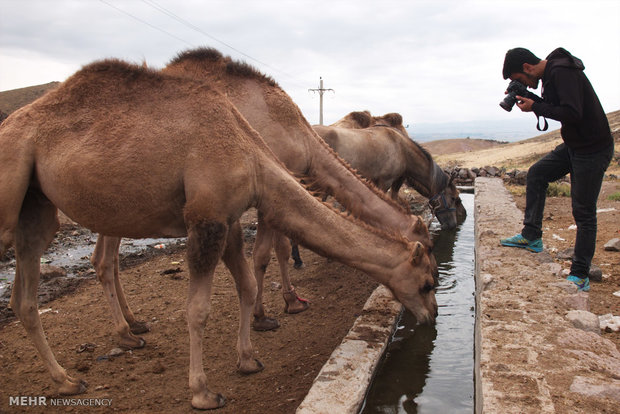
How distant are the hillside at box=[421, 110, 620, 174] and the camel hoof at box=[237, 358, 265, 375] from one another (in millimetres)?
9724

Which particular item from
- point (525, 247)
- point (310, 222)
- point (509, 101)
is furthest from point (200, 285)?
point (525, 247)

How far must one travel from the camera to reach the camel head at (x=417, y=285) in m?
4.00

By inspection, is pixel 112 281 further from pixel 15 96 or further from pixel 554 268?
pixel 15 96

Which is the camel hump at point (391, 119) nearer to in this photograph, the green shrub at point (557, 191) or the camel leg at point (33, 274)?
the camel leg at point (33, 274)

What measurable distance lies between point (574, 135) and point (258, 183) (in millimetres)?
3504

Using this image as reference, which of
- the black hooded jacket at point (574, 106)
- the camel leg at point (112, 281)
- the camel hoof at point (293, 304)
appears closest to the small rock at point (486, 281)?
the black hooded jacket at point (574, 106)

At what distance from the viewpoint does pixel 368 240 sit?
390cm

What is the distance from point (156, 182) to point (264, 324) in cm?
220

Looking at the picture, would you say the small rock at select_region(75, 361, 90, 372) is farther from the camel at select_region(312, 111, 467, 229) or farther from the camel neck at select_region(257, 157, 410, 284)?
the camel at select_region(312, 111, 467, 229)

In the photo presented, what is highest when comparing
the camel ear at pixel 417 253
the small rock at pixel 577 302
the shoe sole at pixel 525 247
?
the camel ear at pixel 417 253

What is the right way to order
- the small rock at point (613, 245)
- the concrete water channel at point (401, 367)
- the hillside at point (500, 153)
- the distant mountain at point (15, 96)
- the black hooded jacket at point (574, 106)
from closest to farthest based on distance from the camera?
the concrete water channel at point (401, 367)
the black hooded jacket at point (574, 106)
the small rock at point (613, 245)
the distant mountain at point (15, 96)
the hillside at point (500, 153)

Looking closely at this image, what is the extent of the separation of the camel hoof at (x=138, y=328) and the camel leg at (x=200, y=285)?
1.63 meters

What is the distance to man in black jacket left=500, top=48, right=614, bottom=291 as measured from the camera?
4.96 metres

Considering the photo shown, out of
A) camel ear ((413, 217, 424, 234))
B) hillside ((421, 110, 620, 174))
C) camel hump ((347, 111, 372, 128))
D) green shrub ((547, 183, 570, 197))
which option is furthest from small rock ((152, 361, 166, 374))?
green shrub ((547, 183, 570, 197))
